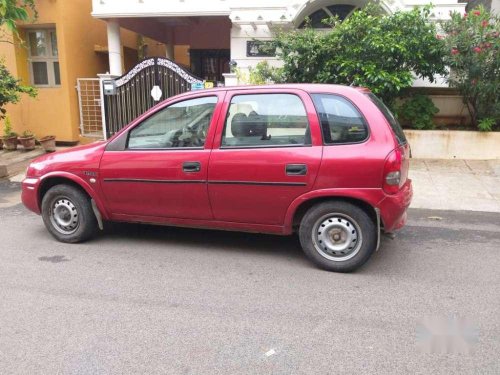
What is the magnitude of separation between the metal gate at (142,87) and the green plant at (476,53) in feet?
16.1

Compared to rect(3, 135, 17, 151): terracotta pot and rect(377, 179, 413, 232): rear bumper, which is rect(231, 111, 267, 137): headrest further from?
rect(3, 135, 17, 151): terracotta pot

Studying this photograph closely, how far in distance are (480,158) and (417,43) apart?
2.61 meters

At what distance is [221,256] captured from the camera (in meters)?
4.64

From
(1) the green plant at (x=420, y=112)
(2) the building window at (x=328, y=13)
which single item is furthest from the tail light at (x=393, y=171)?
(2) the building window at (x=328, y=13)

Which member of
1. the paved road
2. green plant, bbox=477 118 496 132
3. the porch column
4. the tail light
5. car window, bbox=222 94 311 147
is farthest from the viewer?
the porch column

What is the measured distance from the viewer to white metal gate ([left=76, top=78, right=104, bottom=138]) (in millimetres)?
10758

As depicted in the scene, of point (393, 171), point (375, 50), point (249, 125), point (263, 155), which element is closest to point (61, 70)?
point (375, 50)

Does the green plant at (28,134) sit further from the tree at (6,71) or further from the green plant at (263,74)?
the green plant at (263,74)

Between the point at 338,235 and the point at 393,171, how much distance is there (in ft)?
2.51

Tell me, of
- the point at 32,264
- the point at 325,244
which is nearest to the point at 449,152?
the point at 325,244

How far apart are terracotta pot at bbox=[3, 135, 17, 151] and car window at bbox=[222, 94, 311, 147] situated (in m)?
7.70

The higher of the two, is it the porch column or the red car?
the porch column

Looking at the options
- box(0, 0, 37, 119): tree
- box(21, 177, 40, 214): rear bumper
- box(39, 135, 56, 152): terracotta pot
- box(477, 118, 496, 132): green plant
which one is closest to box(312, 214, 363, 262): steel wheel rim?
box(21, 177, 40, 214): rear bumper

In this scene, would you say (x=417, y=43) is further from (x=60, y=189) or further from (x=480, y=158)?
(x=60, y=189)
